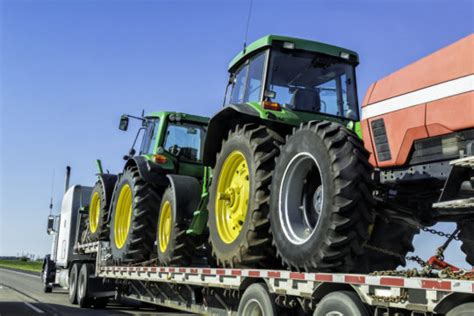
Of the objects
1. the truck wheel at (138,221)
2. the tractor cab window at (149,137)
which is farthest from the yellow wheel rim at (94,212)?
the truck wheel at (138,221)

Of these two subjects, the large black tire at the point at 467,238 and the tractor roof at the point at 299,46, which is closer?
the large black tire at the point at 467,238

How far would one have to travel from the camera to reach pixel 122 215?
34.1ft

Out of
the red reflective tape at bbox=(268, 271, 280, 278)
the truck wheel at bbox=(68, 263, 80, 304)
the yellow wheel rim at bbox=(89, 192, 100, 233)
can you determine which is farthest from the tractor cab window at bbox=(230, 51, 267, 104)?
the truck wheel at bbox=(68, 263, 80, 304)

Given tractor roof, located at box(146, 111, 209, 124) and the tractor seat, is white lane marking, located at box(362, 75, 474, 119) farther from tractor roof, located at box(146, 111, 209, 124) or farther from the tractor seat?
tractor roof, located at box(146, 111, 209, 124)

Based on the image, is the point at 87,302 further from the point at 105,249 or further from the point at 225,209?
the point at 225,209

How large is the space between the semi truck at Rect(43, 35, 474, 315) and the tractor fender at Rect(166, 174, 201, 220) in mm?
16

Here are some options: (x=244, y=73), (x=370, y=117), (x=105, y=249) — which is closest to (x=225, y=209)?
(x=244, y=73)

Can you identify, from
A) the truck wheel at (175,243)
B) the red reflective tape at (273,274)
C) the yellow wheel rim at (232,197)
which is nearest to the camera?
the red reflective tape at (273,274)

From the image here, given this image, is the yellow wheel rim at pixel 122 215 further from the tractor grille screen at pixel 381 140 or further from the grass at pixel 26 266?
the grass at pixel 26 266

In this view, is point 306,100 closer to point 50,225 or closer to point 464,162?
point 464,162

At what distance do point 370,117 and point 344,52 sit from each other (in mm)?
1916

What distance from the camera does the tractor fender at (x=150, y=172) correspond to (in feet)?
30.5

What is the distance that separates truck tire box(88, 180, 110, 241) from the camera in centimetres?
1130

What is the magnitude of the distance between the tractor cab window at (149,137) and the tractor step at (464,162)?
6935mm
